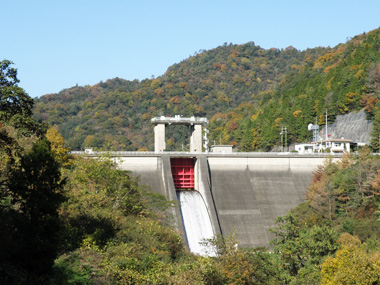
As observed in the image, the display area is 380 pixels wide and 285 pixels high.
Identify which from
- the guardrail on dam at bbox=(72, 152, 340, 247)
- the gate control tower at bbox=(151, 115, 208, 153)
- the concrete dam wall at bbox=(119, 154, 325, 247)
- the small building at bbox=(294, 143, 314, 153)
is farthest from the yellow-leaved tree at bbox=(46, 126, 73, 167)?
the small building at bbox=(294, 143, 314, 153)

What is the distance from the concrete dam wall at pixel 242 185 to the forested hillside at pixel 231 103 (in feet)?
65.0

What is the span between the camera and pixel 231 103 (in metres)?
178

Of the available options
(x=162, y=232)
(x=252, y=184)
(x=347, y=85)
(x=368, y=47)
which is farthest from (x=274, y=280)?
(x=368, y=47)

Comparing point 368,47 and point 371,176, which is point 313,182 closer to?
point 371,176

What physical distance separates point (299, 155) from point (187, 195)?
1443cm

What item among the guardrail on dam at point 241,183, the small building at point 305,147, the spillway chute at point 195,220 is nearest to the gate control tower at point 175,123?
the guardrail on dam at point 241,183

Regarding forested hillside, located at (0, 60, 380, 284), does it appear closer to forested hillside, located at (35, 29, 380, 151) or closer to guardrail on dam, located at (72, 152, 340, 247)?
guardrail on dam, located at (72, 152, 340, 247)

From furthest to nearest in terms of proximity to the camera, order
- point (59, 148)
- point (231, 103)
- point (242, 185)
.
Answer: point (231, 103), point (242, 185), point (59, 148)

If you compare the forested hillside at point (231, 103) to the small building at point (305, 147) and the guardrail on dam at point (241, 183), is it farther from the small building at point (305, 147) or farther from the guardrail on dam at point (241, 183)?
the guardrail on dam at point (241, 183)

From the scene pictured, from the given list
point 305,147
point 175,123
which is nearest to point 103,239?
point 175,123

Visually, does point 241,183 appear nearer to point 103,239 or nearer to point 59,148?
point 59,148

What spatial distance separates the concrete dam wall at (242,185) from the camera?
52.7m

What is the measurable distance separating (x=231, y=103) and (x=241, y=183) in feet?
398

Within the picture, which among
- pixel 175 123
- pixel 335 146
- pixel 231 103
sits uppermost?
pixel 231 103
